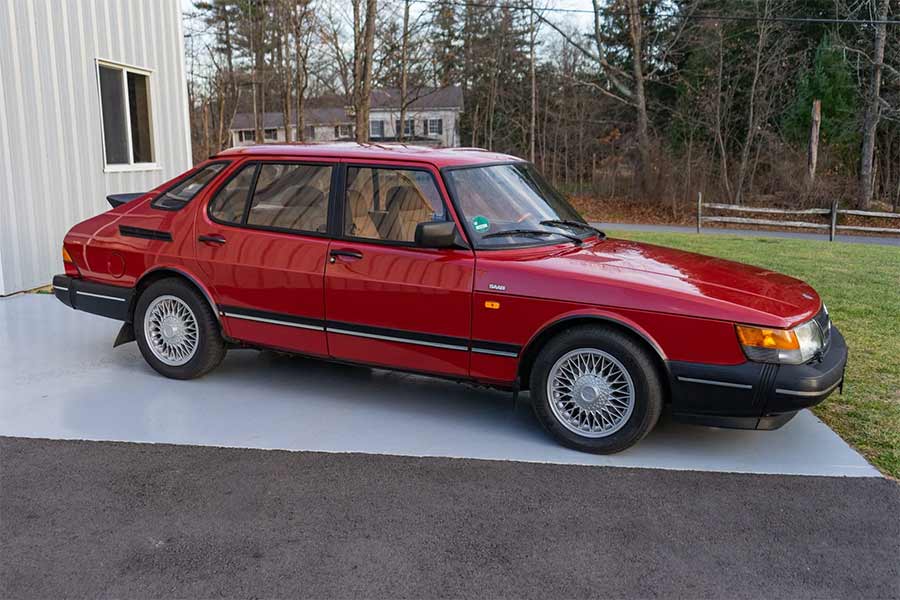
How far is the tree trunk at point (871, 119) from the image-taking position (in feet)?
82.0

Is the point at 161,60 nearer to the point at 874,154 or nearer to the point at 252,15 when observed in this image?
the point at 874,154

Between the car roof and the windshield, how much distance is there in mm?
117

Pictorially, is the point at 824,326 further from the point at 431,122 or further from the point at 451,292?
the point at 431,122

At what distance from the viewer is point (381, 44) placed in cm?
3009

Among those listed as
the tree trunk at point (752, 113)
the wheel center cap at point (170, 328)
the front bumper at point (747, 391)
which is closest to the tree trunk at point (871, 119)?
the tree trunk at point (752, 113)

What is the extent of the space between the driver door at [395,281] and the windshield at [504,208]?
0.14 metres

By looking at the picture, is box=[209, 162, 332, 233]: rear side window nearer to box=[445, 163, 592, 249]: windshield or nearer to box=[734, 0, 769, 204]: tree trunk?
box=[445, 163, 592, 249]: windshield

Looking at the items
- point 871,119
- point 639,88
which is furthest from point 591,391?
point 639,88

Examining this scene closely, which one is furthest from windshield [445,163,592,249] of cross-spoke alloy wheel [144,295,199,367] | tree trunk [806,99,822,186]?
tree trunk [806,99,822,186]

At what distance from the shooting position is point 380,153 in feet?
17.0

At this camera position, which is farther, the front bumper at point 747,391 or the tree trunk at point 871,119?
the tree trunk at point 871,119

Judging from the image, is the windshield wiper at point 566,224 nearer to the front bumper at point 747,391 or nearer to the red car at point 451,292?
the red car at point 451,292

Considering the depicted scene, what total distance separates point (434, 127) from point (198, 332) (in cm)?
5003

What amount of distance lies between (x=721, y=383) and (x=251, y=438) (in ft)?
9.03
